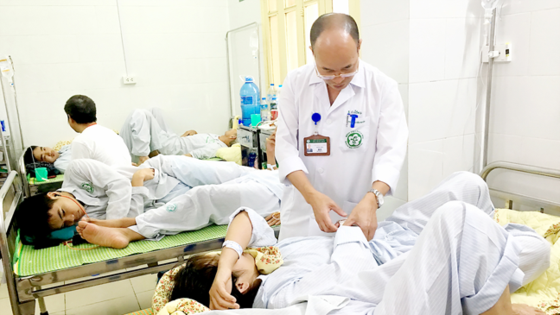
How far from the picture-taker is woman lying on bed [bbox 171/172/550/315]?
1140 mm

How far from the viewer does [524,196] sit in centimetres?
241

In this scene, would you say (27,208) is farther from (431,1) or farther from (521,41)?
(521,41)

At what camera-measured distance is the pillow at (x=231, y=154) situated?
391cm

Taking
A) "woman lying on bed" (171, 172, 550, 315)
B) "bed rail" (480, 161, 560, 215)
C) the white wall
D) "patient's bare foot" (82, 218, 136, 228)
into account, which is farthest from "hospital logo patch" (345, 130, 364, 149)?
the white wall

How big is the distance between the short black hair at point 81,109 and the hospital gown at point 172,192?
1.54ft

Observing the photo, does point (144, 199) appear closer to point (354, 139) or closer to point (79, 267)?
point (79, 267)

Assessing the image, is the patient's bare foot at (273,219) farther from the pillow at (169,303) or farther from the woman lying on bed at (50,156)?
the woman lying on bed at (50,156)

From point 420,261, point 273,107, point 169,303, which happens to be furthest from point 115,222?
point 420,261

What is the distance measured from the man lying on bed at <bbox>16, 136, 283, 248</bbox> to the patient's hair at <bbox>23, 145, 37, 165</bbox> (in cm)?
58

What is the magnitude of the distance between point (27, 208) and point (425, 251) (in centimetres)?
245

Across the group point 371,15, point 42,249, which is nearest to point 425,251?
point 371,15

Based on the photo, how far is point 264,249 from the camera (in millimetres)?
1785

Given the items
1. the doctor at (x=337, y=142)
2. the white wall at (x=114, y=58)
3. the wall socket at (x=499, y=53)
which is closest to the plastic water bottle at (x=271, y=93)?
the white wall at (x=114, y=58)

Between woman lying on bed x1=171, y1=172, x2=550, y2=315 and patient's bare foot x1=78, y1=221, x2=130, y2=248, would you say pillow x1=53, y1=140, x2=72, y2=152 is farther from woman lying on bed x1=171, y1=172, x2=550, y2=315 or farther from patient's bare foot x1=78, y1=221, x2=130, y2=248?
woman lying on bed x1=171, y1=172, x2=550, y2=315
